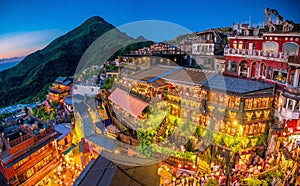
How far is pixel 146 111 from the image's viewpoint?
17.7 m

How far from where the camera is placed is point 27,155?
17.0 metres

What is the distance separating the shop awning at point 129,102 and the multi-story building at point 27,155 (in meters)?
8.26

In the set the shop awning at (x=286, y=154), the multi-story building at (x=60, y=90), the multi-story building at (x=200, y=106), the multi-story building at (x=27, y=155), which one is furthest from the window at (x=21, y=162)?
the multi-story building at (x=60, y=90)

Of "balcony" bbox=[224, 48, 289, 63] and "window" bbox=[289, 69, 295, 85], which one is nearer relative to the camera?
"window" bbox=[289, 69, 295, 85]

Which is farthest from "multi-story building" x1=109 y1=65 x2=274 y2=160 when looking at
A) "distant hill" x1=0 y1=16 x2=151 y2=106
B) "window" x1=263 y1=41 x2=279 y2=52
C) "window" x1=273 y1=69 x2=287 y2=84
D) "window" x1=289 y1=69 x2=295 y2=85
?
"distant hill" x1=0 y1=16 x2=151 y2=106

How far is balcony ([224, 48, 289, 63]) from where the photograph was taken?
16.4 meters

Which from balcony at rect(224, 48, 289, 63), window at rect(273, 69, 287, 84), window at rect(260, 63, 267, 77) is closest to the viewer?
window at rect(273, 69, 287, 84)

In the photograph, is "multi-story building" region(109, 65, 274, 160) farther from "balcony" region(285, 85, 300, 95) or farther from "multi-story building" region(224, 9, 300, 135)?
"multi-story building" region(224, 9, 300, 135)

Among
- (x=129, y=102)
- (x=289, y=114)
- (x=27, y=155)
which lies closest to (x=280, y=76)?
(x=289, y=114)

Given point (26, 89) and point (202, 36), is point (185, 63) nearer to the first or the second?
point (202, 36)

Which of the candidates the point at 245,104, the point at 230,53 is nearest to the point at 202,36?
the point at 230,53

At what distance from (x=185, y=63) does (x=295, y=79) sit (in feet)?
70.8

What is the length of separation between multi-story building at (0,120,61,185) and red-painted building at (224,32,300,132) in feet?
73.4

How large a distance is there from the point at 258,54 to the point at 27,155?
24697 mm
